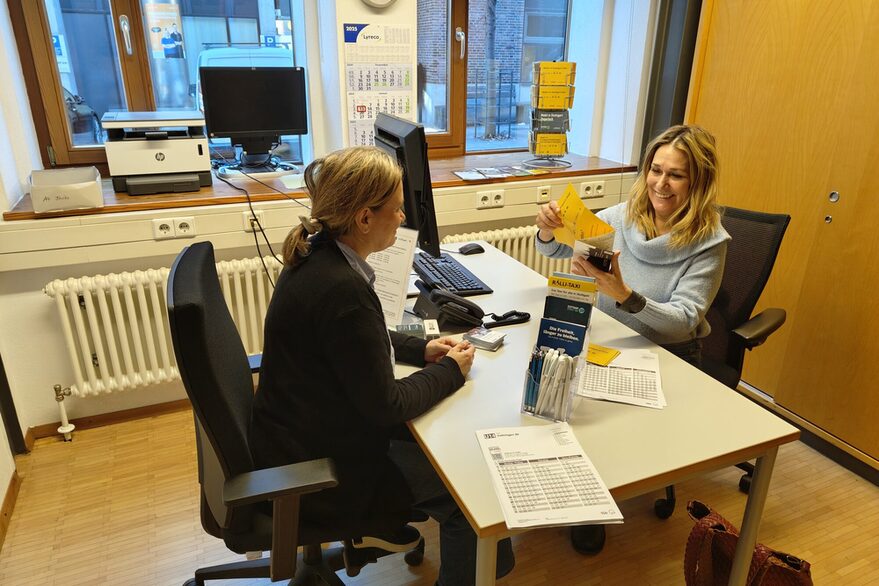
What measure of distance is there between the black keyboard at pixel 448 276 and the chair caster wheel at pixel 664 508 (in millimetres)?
956

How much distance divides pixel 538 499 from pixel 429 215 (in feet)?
2.98

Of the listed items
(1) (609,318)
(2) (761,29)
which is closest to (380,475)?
(1) (609,318)

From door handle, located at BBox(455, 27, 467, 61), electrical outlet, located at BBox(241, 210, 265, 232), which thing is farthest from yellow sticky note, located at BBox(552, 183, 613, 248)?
door handle, located at BBox(455, 27, 467, 61)

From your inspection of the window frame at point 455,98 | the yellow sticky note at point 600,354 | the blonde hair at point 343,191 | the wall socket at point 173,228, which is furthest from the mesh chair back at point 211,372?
the window frame at point 455,98

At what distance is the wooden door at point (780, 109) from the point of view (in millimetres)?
2217

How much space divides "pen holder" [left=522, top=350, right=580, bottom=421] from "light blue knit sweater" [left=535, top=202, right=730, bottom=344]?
497mm

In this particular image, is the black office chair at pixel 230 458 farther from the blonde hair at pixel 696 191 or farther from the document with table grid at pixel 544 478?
the blonde hair at pixel 696 191

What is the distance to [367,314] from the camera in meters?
1.18

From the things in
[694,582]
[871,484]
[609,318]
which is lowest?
[871,484]

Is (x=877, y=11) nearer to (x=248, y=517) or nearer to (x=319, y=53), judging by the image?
(x=319, y=53)

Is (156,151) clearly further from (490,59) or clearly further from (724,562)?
(724,562)

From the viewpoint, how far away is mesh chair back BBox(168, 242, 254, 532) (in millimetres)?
1056

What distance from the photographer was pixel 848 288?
7.32 feet

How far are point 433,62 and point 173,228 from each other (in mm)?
1660
